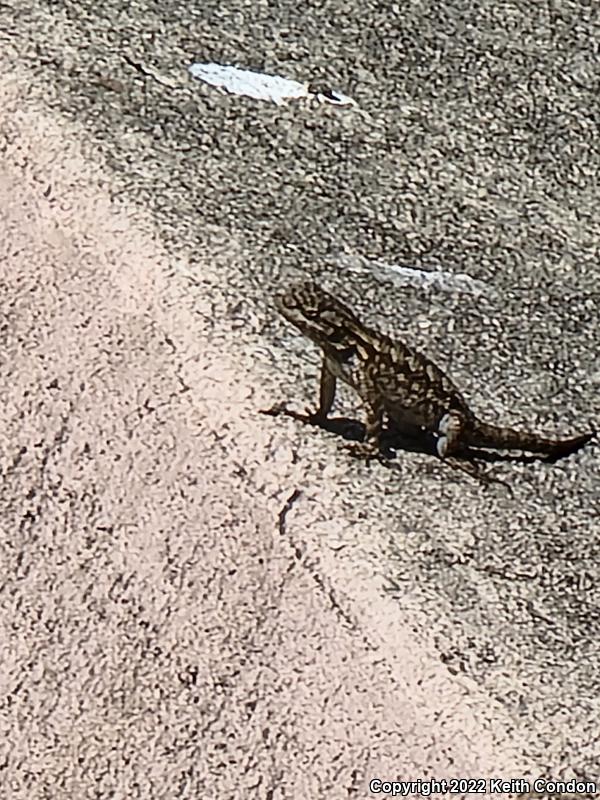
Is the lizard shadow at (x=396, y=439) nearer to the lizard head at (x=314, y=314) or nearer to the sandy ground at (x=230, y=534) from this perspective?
the sandy ground at (x=230, y=534)

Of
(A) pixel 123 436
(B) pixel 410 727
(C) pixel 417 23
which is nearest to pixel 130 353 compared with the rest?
(A) pixel 123 436

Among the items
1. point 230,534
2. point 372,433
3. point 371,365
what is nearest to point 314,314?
point 371,365

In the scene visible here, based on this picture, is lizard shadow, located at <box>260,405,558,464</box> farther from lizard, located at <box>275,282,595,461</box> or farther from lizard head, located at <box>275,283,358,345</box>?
lizard head, located at <box>275,283,358,345</box>

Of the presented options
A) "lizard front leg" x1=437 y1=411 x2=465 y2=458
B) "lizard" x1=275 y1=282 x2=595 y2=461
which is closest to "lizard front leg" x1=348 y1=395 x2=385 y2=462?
"lizard" x1=275 y1=282 x2=595 y2=461

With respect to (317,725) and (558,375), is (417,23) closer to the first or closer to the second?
(558,375)

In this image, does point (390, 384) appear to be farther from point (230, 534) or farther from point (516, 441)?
point (230, 534)
